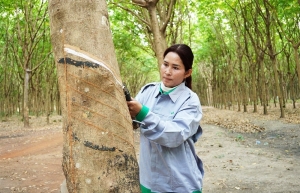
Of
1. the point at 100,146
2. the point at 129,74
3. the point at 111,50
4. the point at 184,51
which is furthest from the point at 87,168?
the point at 129,74

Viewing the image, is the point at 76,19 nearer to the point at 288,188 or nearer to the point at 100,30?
the point at 100,30

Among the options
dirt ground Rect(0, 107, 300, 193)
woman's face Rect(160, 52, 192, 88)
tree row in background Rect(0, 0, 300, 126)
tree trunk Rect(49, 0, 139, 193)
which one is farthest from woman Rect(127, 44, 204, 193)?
tree row in background Rect(0, 0, 300, 126)

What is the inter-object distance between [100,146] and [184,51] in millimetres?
859

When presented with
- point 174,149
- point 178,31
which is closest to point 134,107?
point 174,149

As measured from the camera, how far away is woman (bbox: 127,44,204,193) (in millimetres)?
1703

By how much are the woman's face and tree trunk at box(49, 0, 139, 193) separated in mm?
504

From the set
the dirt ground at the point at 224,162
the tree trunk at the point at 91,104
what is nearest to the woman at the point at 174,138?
the tree trunk at the point at 91,104

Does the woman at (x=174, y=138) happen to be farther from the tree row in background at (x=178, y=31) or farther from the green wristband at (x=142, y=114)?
the tree row in background at (x=178, y=31)

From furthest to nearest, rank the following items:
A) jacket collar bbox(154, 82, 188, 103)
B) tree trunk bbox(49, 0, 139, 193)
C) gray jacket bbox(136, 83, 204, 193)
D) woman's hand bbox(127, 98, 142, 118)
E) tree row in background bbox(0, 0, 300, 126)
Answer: tree row in background bbox(0, 0, 300, 126), jacket collar bbox(154, 82, 188, 103), gray jacket bbox(136, 83, 204, 193), woman's hand bbox(127, 98, 142, 118), tree trunk bbox(49, 0, 139, 193)

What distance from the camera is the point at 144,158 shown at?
191 centimetres

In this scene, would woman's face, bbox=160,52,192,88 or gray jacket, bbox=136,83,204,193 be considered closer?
gray jacket, bbox=136,83,204,193

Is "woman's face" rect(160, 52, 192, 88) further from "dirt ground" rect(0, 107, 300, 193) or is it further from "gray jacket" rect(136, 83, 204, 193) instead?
"dirt ground" rect(0, 107, 300, 193)

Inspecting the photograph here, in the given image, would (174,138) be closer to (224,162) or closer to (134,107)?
(134,107)

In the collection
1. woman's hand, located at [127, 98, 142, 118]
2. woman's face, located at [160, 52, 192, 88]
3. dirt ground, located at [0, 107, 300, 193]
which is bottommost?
dirt ground, located at [0, 107, 300, 193]
